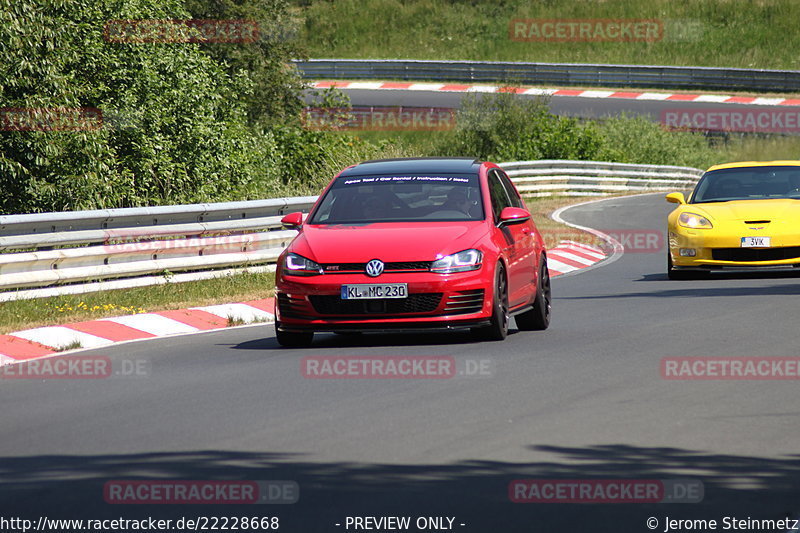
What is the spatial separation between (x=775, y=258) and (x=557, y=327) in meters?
5.23

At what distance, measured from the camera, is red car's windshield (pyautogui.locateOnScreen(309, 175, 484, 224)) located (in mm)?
11539

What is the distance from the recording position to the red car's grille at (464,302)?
34.8 feet

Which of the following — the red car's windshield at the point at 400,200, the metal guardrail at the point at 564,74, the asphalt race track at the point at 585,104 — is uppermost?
the red car's windshield at the point at 400,200

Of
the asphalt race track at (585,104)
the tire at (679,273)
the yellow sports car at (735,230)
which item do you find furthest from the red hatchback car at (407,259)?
the asphalt race track at (585,104)

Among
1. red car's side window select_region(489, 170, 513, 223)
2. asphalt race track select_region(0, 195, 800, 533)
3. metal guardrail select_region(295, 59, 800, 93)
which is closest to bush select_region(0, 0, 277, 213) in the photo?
red car's side window select_region(489, 170, 513, 223)

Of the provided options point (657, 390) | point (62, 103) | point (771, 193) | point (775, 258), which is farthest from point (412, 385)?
point (62, 103)

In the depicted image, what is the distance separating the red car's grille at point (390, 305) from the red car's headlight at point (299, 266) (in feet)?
0.84

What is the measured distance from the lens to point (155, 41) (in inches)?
998

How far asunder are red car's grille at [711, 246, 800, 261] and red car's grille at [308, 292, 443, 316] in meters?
7.17

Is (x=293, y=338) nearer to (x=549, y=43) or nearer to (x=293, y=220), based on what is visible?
(x=293, y=220)

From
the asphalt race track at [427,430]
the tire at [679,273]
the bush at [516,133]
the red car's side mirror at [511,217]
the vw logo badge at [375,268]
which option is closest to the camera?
the asphalt race track at [427,430]

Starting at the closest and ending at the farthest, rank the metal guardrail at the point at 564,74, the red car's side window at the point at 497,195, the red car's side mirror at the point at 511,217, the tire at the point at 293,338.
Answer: the tire at the point at 293,338
the red car's side mirror at the point at 511,217
the red car's side window at the point at 497,195
the metal guardrail at the point at 564,74

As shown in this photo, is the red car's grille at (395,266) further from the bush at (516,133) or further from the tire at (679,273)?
the bush at (516,133)

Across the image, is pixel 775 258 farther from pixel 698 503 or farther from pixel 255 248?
pixel 698 503
